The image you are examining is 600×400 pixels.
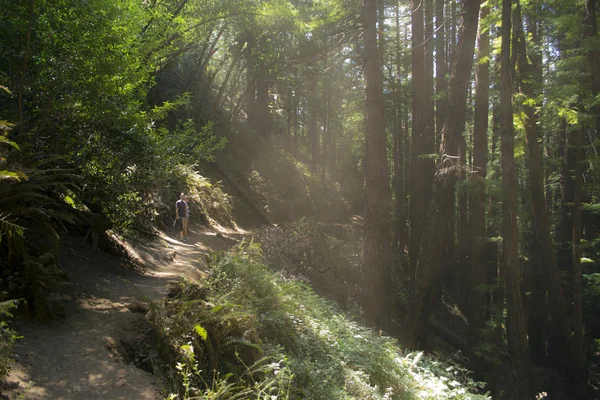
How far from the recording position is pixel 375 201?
12516mm

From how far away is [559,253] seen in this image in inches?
839

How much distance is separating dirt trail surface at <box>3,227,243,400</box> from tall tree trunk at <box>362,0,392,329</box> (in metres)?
6.34

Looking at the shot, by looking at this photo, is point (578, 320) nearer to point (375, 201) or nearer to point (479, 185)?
point (479, 185)

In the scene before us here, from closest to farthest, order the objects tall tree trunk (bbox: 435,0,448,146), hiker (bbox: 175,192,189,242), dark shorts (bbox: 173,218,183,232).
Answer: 1. hiker (bbox: 175,192,189,242)
2. dark shorts (bbox: 173,218,183,232)
3. tall tree trunk (bbox: 435,0,448,146)

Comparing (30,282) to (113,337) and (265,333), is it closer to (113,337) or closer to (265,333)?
(113,337)

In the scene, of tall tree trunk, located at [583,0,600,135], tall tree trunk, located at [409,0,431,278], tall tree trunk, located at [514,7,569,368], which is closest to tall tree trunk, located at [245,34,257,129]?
tall tree trunk, located at [409,0,431,278]

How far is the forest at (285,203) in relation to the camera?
5.27m

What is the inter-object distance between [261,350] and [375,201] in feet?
25.9

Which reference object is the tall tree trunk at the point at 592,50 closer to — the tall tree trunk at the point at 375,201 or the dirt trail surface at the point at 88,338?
the tall tree trunk at the point at 375,201

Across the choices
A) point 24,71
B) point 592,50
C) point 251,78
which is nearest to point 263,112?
point 251,78

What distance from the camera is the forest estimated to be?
527 cm

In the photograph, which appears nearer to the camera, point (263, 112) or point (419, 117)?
point (419, 117)

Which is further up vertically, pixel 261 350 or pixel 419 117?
pixel 419 117

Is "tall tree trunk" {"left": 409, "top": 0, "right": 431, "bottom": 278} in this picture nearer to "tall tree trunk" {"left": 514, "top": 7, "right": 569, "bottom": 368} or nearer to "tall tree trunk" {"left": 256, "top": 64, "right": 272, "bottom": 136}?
"tall tree trunk" {"left": 514, "top": 7, "right": 569, "bottom": 368}
